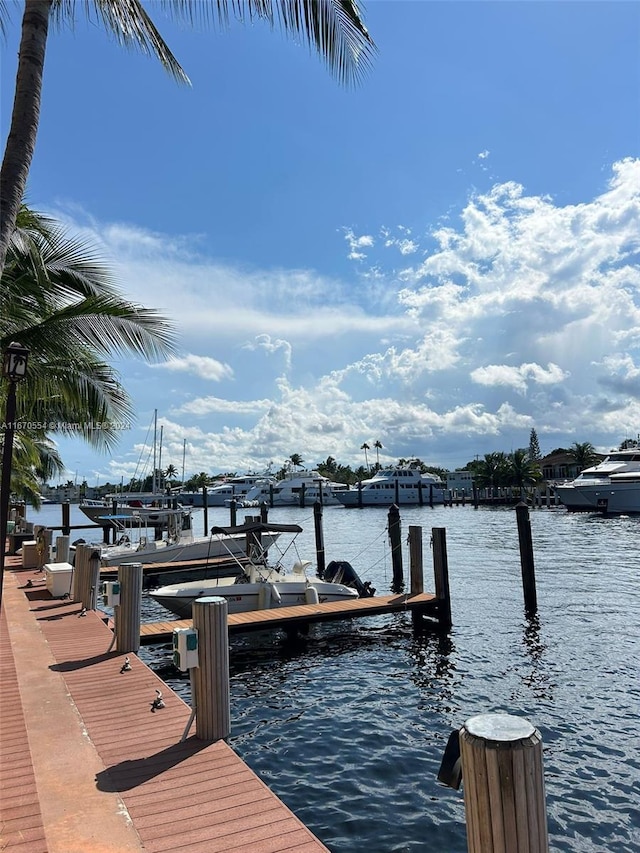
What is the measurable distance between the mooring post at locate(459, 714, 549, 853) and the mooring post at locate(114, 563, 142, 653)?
6959mm

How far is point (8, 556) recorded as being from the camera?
A: 69.5 feet

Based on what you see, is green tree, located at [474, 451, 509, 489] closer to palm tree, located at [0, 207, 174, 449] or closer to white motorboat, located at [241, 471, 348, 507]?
white motorboat, located at [241, 471, 348, 507]

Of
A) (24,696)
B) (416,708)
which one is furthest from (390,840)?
(24,696)

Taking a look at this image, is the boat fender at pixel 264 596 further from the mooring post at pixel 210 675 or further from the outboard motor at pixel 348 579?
the mooring post at pixel 210 675

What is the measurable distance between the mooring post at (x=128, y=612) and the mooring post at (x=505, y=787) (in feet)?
22.8

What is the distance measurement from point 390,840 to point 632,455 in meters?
64.9

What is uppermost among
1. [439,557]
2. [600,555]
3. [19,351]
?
[19,351]

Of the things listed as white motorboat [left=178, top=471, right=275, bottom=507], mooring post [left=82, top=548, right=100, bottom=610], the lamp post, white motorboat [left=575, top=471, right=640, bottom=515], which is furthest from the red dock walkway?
white motorboat [left=178, top=471, right=275, bottom=507]

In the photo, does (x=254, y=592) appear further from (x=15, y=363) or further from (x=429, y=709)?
(x=15, y=363)

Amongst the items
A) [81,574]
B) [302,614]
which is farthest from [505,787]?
[81,574]

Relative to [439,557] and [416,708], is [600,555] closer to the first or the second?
[439,557]

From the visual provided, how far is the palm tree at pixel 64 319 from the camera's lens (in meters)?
9.02

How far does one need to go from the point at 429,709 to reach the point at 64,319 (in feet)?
26.9

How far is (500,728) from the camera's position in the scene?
2.65 m
